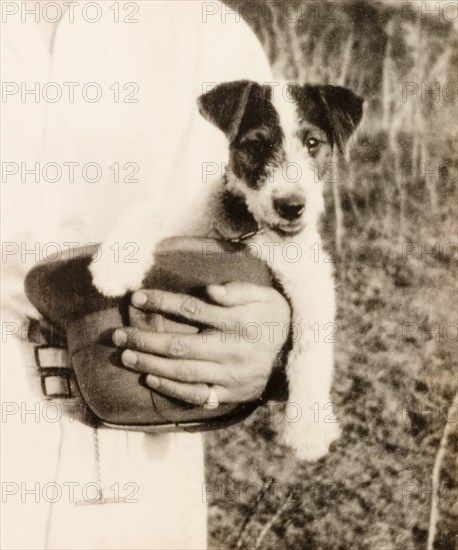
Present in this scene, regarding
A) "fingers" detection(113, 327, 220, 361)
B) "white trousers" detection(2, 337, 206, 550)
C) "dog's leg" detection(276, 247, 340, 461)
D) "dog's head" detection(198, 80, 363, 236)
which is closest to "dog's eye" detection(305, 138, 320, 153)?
"dog's head" detection(198, 80, 363, 236)

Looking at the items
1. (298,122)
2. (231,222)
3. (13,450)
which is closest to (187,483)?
(13,450)

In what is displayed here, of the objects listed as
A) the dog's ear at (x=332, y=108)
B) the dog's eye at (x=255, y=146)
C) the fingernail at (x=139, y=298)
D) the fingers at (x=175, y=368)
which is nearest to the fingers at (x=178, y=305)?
the fingernail at (x=139, y=298)

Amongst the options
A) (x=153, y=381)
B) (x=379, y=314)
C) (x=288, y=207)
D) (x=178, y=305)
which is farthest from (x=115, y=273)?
(x=379, y=314)

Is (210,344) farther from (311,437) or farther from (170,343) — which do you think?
(311,437)

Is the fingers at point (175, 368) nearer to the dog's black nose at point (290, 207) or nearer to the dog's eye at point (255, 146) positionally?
the dog's black nose at point (290, 207)

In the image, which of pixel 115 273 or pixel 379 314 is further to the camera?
pixel 379 314

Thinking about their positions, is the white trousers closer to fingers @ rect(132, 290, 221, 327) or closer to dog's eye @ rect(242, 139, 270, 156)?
fingers @ rect(132, 290, 221, 327)
